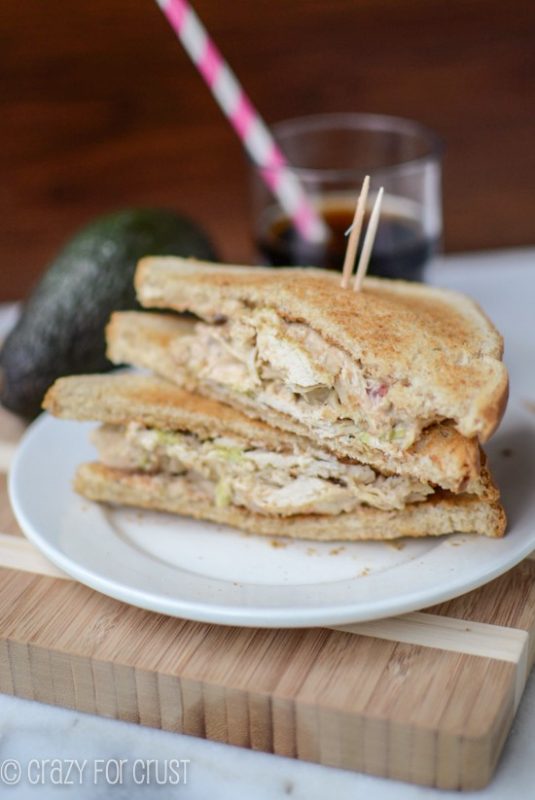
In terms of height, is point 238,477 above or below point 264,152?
below

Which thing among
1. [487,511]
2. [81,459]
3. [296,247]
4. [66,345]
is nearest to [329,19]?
[296,247]

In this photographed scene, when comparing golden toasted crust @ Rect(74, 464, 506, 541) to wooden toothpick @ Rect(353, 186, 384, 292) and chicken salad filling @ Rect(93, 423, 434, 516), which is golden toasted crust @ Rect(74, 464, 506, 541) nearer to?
chicken salad filling @ Rect(93, 423, 434, 516)

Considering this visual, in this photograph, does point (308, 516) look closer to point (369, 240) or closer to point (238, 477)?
point (238, 477)

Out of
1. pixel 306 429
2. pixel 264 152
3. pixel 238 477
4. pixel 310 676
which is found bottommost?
pixel 310 676

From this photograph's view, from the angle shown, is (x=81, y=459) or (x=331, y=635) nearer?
(x=331, y=635)

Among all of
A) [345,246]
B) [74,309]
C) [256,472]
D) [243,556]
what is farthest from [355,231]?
[74,309]

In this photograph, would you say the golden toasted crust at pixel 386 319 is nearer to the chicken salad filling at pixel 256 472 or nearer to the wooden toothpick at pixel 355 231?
the wooden toothpick at pixel 355 231

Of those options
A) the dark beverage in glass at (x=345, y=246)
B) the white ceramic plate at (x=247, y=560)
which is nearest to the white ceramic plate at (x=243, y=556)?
the white ceramic plate at (x=247, y=560)

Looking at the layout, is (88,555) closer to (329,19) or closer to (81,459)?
(81,459)
